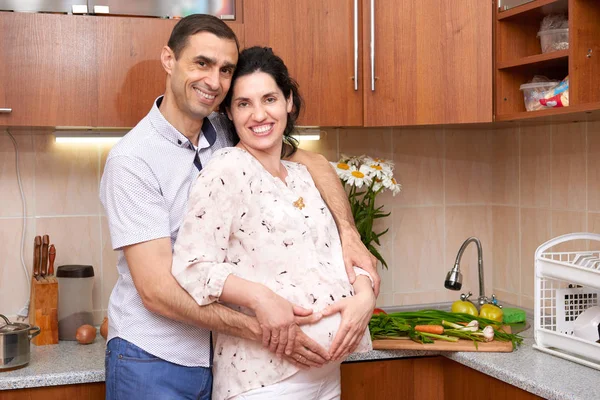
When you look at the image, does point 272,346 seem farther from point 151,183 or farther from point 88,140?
point 88,140

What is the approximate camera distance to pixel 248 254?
1.70 m

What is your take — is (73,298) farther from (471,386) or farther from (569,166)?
(569,166)

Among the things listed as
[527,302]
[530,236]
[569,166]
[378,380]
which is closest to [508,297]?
[527,302]

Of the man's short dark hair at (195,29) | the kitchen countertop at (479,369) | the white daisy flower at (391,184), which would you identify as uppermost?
the man's short dark hair at (195,29)

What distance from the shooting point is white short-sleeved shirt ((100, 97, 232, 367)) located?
170 centimetres

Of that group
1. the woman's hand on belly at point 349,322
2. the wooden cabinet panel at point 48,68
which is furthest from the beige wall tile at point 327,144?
the woman's hand on belly at point 349,322

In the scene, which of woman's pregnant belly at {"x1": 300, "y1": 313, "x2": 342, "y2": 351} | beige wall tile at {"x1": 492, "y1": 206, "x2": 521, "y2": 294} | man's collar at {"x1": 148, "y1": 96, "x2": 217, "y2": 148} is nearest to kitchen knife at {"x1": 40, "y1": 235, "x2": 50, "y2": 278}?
man's collar at {"x1": 148, "y1": 96, "x2": 217, "y2": 148}

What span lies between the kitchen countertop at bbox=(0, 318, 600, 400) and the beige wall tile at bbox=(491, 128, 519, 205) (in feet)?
2.21

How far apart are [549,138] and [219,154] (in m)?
1.37

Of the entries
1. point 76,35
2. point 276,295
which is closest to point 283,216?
point 276,295

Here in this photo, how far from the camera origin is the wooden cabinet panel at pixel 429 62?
232 cm

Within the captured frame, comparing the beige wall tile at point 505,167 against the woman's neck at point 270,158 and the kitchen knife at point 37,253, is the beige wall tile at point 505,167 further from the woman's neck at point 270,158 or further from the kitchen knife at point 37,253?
the kitchen knife at point 37,253

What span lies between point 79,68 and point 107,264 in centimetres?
71

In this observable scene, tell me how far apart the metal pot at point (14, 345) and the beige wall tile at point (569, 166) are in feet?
5.59
